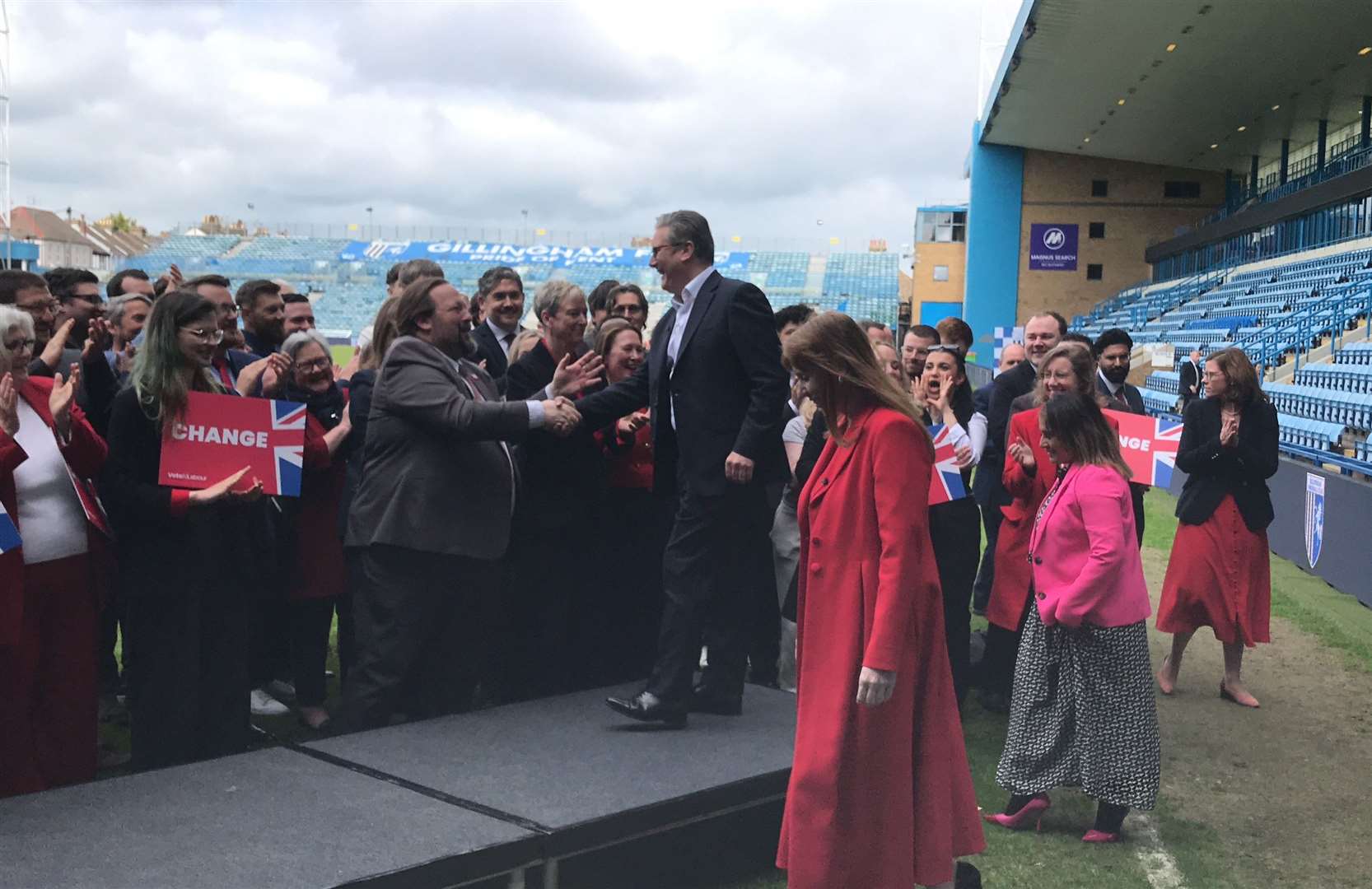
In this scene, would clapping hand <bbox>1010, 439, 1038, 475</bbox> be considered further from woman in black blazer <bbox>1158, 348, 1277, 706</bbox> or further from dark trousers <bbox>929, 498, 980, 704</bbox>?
woman in black blazer <bbox>1158, 348, 1277, 706</bbox>

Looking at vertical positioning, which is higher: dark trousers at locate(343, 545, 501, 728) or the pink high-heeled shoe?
dark trousers at locate(343, 545, 501, 728)

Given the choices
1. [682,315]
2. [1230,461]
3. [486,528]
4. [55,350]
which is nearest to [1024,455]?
[1230,461]

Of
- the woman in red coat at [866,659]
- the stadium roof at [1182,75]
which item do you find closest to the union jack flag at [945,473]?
the woman in red coat at [866,659]

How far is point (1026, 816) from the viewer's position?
16.1 feet

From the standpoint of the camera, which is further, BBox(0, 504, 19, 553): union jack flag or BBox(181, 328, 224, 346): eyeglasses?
BBox(181, 328, 224, 346): eyeglasses

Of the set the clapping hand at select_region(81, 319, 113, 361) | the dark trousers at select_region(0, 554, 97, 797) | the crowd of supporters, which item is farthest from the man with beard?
the dark trousers at select_region(0, 554, 97, 797)

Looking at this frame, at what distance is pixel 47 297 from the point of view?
19.4 feet

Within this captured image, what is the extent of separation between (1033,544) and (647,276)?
80038mm

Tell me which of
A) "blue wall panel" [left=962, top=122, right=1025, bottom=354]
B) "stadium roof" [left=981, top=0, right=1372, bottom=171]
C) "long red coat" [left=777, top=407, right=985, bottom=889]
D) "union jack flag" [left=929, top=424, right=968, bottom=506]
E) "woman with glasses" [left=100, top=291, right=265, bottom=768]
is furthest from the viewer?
"blue wall panel" [left=962, top=122, right=1025, bottom=354]

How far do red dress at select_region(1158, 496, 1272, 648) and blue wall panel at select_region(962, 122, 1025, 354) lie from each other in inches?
1422

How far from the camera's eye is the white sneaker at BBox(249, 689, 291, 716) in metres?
6.12

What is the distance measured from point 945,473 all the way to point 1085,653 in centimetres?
98

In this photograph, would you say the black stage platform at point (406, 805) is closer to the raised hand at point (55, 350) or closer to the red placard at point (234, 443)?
the red placard at point (234, 443)

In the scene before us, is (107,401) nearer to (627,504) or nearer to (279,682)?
(279,682)
